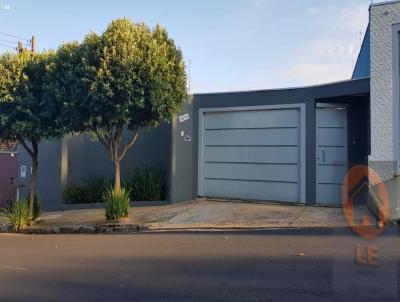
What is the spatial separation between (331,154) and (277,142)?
1.67m

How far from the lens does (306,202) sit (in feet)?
47.5

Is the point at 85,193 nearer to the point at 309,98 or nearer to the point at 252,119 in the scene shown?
the point at 252,119

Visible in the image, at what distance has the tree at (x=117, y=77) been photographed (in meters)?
12.0

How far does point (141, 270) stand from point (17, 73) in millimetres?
7852

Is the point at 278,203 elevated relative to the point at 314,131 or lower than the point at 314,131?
lower

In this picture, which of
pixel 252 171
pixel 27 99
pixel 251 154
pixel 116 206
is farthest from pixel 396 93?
pixel 27 99

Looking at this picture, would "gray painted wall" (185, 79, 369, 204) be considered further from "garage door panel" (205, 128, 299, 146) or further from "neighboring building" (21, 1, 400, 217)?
"garage door panel" (205, 128, 299, 146)

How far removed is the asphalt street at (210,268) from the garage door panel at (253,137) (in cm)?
509

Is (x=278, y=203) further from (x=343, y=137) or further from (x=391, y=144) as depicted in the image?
(x=391, y=144)

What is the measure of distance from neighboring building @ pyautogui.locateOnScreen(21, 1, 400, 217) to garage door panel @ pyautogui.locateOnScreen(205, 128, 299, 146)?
0.03 meters

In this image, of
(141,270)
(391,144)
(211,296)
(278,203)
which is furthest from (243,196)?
(211,296)

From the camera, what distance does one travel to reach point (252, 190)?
51.1 ft

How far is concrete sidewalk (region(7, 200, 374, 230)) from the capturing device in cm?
1153

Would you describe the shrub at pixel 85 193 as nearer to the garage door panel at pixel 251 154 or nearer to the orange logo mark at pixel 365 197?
the garage door panel at pixel 251 154
